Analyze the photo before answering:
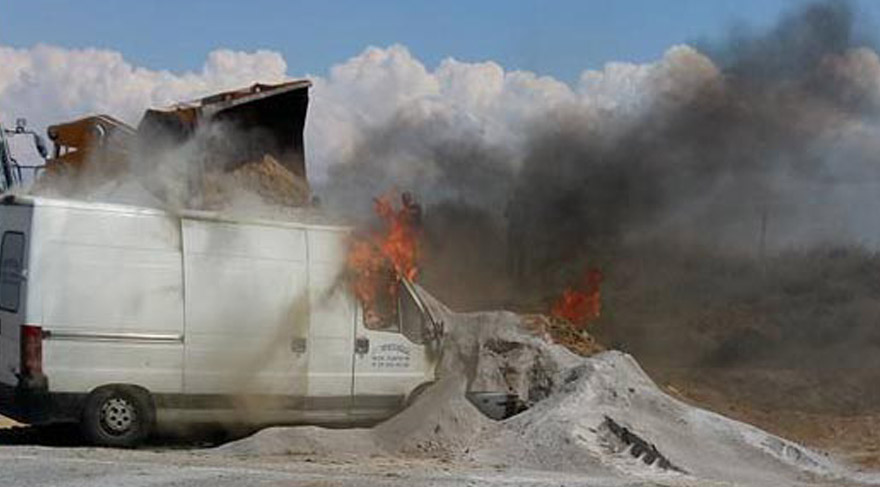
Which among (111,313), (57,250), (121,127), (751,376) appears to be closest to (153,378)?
(111,313)

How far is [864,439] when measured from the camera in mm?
15031

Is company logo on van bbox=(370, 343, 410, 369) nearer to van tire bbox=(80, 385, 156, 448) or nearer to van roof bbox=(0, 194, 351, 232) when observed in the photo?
van roof bbox=(0, 194, 351, 232)

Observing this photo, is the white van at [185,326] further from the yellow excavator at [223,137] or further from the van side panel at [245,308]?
the yellow excavator at [223,137]

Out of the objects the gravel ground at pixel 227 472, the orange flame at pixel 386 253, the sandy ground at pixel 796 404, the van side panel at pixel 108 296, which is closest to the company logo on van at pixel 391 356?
the orange flame at pixel 386 253

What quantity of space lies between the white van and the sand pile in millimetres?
541

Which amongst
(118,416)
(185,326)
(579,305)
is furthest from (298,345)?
(579,305)

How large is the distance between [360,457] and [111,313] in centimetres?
282

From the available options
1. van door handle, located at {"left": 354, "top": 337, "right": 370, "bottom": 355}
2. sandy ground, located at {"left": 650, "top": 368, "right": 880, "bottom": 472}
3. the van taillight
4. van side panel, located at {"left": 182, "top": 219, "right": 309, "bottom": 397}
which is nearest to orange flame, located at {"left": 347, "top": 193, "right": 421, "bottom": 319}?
van door handle, located at {"left": 354, "top": 337, "right": 370, "bottom": 355}

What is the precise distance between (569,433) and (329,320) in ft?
9.22

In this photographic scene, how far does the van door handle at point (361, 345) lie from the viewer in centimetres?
1235

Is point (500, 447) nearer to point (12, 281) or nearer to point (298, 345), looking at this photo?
point (298, 345)

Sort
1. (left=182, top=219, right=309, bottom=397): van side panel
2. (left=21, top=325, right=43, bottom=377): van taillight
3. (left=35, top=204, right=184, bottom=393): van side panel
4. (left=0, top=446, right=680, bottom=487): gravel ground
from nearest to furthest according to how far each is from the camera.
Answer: (left=0, top=446, right=680, bottom=487): gravel ground
(left=21, top=325, right=43, bottom=377): van taillight
(left=35, top=204, right=184, bottom=393): van side panel
(left=182, top=219, right=309, bottom=397): van side panel

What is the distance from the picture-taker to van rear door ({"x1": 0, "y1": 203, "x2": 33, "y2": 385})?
1090 centimetres

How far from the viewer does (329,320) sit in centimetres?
1226
